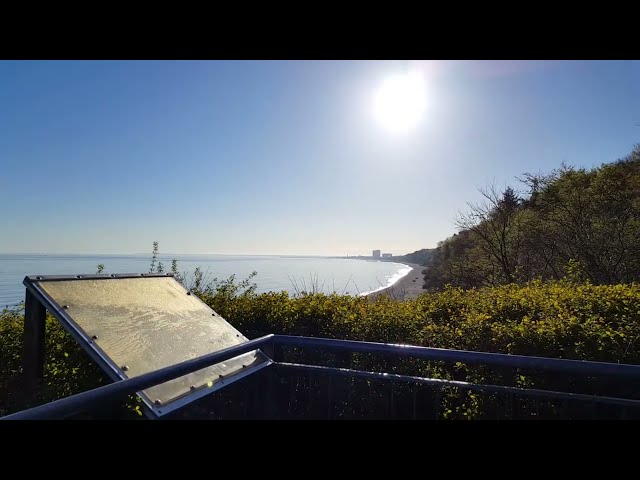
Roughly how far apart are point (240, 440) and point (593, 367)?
5.98 feet

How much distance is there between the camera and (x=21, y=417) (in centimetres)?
122

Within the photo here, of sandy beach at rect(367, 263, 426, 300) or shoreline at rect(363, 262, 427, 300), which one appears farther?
sandy beach at rect(367, 263, 426, 300)

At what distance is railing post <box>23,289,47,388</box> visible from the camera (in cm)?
288

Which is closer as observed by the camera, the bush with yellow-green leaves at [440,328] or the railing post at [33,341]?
the railing post at [33,341]

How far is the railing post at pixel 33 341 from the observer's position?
2875 mm

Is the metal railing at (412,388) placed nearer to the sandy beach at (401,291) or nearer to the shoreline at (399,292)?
the shoreline at (399,292)

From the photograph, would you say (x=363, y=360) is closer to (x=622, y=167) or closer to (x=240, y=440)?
(x=240, y=440)

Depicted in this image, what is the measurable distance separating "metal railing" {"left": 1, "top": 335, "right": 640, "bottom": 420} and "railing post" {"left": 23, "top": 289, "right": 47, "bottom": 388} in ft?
5.08

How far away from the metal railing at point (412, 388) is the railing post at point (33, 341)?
5.08ft

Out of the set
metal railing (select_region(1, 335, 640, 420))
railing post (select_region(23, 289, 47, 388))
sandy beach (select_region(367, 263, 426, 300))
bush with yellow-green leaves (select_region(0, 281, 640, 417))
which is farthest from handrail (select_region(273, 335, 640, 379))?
sandy beach (select_region(367, 263, 426, 300))

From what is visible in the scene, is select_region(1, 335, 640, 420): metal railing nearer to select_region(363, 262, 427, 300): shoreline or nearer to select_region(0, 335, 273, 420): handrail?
select_region(0, 335, 273, 420): handrail

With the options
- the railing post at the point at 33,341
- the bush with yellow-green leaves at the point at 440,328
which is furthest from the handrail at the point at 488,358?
the railing post at the point at 33,341

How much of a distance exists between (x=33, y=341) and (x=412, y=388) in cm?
294
